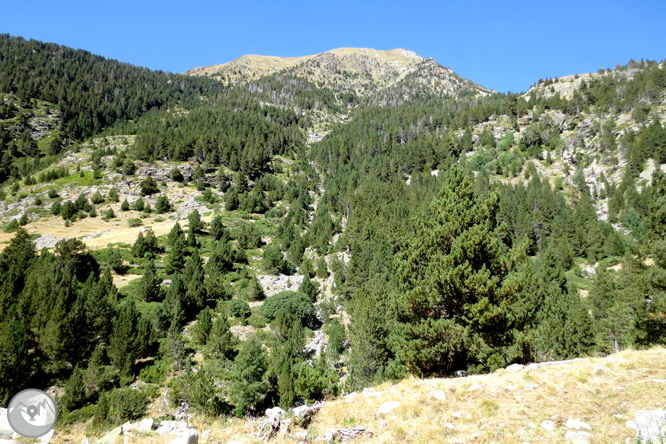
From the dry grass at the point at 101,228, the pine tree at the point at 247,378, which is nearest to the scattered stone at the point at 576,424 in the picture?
the pine tree at the point at 247,378

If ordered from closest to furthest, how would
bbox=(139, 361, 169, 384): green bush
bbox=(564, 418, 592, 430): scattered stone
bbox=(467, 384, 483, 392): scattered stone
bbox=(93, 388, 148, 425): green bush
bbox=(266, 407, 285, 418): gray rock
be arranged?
bbox=(564, 418, 592, 430): scattered stone, bbox=(266, 407, 285, 418): gray rock, bbox=(467, 384, 483, 392): scattered stone, bbox=(93, 388, 148, 425): green bush, bbox=(139, 361, 169, 384): green bush

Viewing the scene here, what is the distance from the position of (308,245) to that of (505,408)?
4391 centimetres

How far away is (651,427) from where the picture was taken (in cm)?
488

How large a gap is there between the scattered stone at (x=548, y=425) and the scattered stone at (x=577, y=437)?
0.42m

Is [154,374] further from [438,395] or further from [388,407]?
[438,395]

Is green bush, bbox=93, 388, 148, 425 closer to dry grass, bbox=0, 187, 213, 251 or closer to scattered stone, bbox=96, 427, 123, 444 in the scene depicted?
scattered stone, bbox=96, 427, 123, 444

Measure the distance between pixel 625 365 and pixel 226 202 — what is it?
64.0 meters

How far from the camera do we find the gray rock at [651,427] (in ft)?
15.6

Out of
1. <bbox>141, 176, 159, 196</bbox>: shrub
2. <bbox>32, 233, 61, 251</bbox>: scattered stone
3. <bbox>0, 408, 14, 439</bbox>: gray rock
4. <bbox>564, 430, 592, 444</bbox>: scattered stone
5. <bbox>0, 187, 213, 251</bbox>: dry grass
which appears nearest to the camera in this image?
<bbox>564, 430, 592, 444</bbox>: scattered stone

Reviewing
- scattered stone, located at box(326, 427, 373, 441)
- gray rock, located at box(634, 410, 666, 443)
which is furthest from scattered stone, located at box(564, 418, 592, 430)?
scattered stone, located at box(326, 427, 373, 441)

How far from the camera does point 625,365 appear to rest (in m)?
9.14

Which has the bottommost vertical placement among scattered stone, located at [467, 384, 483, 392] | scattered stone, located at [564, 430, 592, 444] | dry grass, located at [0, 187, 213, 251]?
scattered stone, located at [467, 384, 483, 392]

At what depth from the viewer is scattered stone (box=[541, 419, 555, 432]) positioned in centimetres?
606

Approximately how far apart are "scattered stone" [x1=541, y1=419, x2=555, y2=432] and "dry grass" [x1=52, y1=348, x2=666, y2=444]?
0.09 metres
